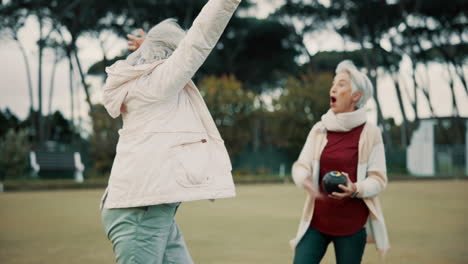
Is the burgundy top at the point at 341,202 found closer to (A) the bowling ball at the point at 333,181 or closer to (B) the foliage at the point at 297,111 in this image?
(A) the bowling ball at the point at 333,181

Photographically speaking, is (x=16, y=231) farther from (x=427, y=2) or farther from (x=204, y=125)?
(x=427, y=2)

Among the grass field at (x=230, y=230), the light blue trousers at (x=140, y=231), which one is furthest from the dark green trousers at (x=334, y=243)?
the grass field at (x=230, y=230)

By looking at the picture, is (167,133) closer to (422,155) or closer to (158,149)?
(158,149)

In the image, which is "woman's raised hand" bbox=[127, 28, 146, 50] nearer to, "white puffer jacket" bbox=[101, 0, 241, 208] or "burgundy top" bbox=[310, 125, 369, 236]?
"white puffer jacket" bbox=[101, 0, 241, 208]

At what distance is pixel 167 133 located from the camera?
2701 millimetres

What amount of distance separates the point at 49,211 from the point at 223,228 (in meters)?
3.68

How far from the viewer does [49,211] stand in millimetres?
11039

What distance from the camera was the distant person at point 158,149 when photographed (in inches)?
104

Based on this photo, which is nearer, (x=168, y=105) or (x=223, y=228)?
(x=168, y=105)

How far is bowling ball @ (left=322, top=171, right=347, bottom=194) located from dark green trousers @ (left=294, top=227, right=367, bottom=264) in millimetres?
300

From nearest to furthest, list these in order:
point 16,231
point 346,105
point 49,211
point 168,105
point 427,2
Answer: point 168,105
point 346,105
point 16,231
point 49,211
point 427,2

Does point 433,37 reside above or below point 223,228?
above

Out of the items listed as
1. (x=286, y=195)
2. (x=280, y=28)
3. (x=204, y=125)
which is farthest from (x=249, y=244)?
(x=280, y=28)

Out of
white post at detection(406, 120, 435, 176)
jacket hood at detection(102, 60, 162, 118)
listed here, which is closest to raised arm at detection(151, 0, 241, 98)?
jacket hood at detection(102, 60, 162, 118)
